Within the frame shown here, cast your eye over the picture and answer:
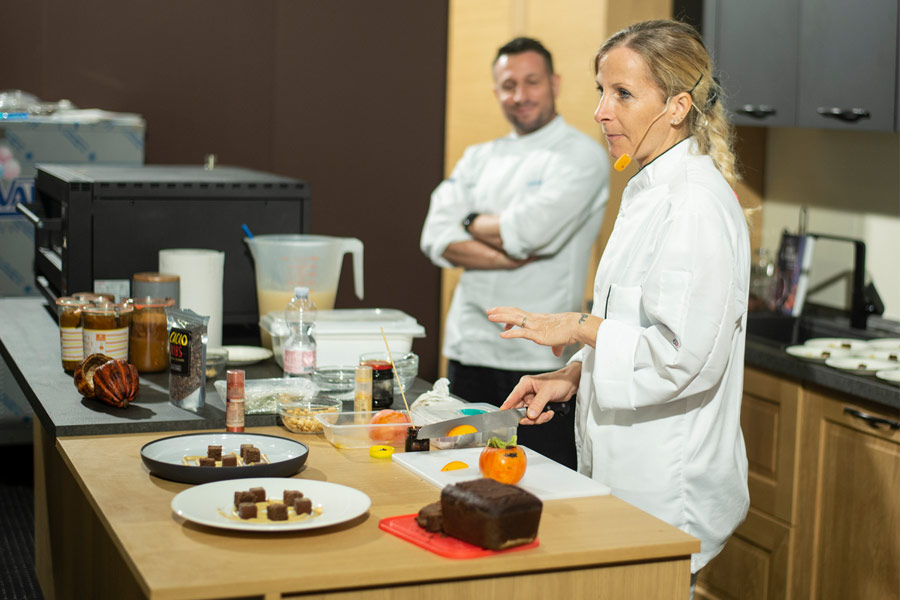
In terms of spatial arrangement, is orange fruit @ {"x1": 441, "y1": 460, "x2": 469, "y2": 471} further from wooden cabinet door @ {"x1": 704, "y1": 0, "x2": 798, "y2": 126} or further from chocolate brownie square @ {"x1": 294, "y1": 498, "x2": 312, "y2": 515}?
wooden cabinet door @ {"x1": 704, "y1": 0, "x2": 798, "y2": 126}

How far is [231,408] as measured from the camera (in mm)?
2162

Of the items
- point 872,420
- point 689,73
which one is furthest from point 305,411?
point 872,420

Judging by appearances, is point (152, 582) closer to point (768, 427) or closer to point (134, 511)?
point (134, 511)

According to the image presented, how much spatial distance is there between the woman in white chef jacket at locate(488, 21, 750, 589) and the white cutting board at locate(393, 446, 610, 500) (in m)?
0.16

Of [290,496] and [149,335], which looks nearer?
[290,496]

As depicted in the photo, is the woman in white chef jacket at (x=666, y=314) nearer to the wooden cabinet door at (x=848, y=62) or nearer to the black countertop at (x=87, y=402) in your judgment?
the black countertop at (x=87, y=402)

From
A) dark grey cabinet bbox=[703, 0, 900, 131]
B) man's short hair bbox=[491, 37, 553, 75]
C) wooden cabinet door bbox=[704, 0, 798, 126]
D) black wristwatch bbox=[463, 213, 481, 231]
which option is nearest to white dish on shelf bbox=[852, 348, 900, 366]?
dark grey cabinet bbox=[703, 0, 900, 131]

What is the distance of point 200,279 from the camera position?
2.83m

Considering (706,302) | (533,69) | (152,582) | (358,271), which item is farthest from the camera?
(533,69)

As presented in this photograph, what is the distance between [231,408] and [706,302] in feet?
3.07

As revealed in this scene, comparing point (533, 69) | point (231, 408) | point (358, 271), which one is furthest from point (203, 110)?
point (231, 408)

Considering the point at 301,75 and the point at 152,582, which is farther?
the point at 301,75

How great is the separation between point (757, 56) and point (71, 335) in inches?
97.2

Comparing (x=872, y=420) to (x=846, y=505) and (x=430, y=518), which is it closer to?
(x=846, y=505)
